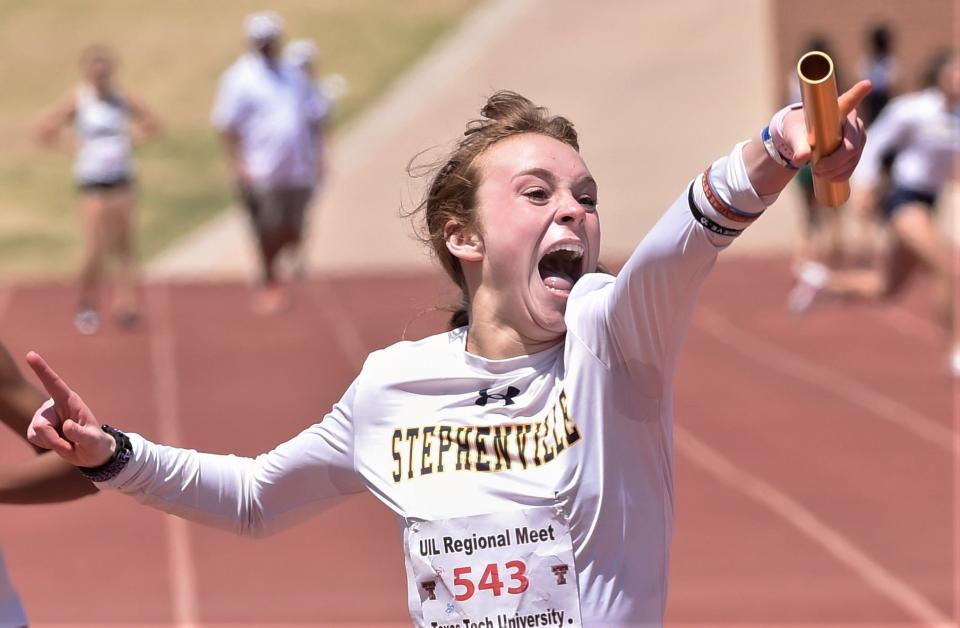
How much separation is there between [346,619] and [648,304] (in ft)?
13.9

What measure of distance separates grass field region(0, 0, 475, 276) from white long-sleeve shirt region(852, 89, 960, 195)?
1053 centimetres

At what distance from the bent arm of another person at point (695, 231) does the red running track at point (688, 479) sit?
0.71 m

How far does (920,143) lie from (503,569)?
7.62 metres

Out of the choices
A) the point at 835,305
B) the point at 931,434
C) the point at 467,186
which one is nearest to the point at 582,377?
the point at 467,186

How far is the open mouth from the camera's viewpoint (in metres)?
2.42

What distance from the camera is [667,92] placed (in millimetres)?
19062

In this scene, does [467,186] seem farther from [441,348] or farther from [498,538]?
[498,538]

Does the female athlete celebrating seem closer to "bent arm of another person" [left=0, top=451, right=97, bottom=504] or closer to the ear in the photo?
the ear

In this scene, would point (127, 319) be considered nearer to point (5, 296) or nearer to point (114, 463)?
point (5, 296)

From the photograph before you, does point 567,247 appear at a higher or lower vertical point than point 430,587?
higher

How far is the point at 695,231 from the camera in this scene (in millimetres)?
2113

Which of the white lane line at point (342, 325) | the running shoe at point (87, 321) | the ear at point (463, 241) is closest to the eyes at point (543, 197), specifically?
the ear at point (463, 241)

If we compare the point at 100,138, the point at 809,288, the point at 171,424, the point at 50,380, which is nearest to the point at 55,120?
the point at 100,138

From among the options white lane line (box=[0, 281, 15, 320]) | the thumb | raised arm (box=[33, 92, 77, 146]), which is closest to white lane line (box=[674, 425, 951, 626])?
the thumb
